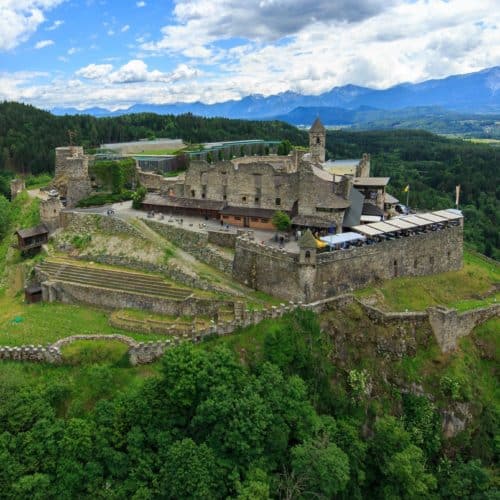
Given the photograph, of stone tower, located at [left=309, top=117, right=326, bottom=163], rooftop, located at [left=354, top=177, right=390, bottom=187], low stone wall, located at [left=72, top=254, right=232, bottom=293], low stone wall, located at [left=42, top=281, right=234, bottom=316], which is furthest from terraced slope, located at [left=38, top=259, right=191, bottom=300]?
stone tower, located at [left=309, top=117, right=326, bottom=163]

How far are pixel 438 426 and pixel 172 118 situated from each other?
352 ft

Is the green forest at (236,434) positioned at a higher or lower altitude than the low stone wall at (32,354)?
lower

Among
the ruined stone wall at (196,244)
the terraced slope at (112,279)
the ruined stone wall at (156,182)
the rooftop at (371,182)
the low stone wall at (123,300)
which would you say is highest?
the ruined stone wall at (156,182)

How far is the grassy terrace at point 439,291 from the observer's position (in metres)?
36.3

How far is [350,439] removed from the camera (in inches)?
1115

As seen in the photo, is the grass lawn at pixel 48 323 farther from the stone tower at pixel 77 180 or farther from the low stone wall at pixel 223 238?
the stone tower at pixel 77 180

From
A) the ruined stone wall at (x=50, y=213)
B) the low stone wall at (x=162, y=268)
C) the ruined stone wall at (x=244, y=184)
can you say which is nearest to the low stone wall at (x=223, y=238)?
the low stone wall at (x=162, y=268)

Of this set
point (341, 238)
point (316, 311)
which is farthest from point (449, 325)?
point (341, 238)

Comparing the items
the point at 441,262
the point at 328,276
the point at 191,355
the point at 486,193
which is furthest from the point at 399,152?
the point at 191,355

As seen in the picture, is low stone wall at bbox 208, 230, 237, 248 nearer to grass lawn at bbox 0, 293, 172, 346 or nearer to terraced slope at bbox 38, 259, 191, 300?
terraced slope at bbox 38, 259, 191, 300

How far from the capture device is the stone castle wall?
34.7 metres

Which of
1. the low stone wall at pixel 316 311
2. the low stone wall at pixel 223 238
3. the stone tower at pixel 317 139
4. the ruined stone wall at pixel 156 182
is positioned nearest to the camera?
the low stone wall at pixel 316 311

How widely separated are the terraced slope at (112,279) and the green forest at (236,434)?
303 inches

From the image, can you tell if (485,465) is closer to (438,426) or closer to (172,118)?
(438,426)
